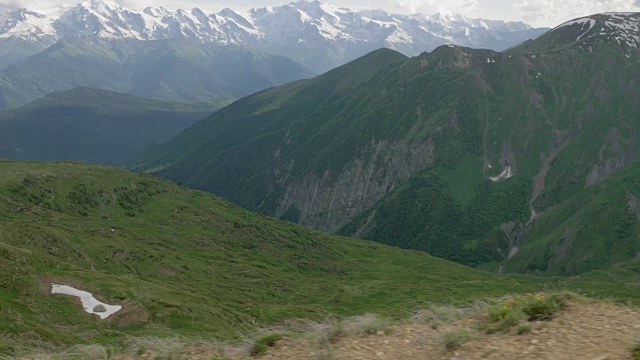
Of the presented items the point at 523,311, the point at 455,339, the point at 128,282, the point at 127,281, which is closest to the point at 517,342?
the point at 455,339

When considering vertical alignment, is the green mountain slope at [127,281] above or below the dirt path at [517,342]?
below

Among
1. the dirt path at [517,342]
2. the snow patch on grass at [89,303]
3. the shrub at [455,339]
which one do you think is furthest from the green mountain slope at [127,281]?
the shrub at [455,339]

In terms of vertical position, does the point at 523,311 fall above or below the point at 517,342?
above

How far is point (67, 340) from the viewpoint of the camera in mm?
74562

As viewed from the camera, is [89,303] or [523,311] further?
[89,303]

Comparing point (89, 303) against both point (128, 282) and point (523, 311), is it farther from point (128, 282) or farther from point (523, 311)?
point (523, 311)

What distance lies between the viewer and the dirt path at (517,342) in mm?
16875

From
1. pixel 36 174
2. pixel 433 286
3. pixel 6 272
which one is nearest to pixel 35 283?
pixel 6 272

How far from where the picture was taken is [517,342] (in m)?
17.8

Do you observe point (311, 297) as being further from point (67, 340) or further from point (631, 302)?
point (631, 302)

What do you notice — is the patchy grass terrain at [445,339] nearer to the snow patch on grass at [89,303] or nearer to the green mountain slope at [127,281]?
the green mountain slope at [127,281]

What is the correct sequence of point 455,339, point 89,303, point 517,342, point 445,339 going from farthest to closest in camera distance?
1. point 89,303
2. point 445,339
3. point 455,339
4. point 517,342

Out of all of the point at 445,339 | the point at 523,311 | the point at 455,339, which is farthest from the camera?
the point at 523,311

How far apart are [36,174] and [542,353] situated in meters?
207
